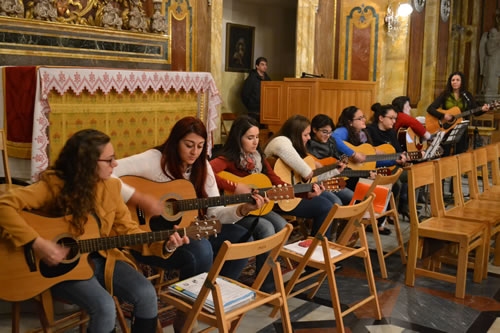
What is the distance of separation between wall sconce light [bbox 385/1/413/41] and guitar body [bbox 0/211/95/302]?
9.04m

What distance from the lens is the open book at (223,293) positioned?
279 cm

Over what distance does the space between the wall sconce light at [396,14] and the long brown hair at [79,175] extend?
8.84 meters

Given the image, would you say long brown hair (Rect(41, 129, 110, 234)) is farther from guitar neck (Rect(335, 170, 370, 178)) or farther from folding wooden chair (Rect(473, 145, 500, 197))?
folding wooden chair (Rect(473, 145, 500, 197))

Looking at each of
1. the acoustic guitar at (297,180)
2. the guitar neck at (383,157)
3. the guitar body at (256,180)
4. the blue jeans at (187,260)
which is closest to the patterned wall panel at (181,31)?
the guitar neck at (383,157)

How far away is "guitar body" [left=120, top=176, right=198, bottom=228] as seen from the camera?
3439 mm

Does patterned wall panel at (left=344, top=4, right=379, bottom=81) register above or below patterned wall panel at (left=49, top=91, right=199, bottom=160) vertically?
above

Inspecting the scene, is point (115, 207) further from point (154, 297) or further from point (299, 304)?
point (299, 304)

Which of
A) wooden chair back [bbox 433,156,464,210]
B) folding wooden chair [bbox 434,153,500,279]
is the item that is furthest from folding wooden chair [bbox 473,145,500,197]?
wooden chair back [bbox 433,156,464,210]

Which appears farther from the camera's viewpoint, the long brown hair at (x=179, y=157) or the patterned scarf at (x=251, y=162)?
the patterned scarf at (x=251, y=162)

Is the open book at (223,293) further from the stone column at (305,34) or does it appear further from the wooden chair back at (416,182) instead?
the stone column at (305,34)

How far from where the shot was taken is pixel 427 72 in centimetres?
1171

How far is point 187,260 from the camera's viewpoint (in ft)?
10.6

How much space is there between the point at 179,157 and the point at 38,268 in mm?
1205

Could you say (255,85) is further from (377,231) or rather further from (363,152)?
(377,231)
